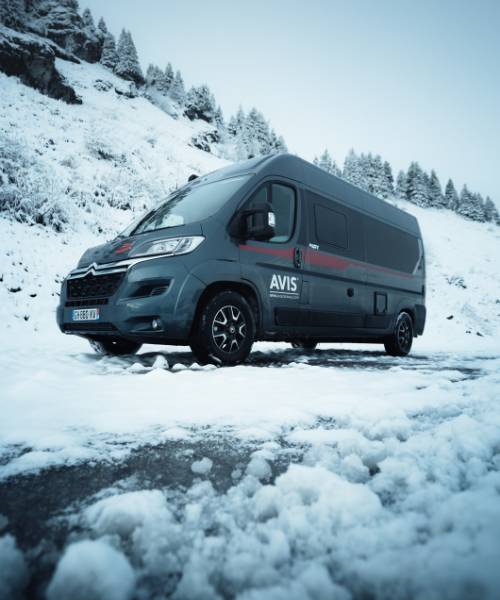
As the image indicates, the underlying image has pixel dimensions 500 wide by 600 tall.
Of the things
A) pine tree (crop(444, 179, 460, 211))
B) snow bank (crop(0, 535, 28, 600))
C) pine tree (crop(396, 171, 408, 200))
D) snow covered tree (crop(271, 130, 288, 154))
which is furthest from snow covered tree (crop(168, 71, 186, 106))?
snow bank (crop(0, 535, 28, 600))

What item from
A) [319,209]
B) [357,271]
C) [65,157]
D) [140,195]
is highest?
[65,157]

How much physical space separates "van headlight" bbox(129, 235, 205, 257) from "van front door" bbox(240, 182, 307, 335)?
0.53 m

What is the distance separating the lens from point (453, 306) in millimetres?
14688

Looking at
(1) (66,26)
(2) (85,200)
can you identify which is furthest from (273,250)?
(1) (66,26)

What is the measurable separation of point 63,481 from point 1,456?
343mm

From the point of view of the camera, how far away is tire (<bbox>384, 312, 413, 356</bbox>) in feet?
20.1

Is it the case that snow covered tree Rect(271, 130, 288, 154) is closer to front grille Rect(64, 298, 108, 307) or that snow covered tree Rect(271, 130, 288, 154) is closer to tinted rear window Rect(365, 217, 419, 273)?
tinted rear window Rect(365, 217, 419, 273)

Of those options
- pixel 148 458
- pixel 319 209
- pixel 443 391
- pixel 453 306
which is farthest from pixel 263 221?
pixel 453 306

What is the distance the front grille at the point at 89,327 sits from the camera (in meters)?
3.36

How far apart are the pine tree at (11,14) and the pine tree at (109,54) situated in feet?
43.7

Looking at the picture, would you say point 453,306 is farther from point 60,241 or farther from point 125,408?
point 125,408

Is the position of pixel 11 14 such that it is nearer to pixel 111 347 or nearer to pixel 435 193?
pixel 111 347

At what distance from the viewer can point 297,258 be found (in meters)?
4.29

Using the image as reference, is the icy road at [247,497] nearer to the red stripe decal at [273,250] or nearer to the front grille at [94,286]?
the front grille at [94,286]
